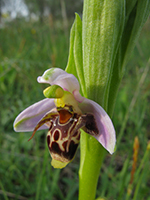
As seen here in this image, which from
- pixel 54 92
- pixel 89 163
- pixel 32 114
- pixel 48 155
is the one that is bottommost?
pixel 48 155

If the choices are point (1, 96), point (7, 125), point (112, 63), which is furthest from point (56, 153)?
point (1, 96)

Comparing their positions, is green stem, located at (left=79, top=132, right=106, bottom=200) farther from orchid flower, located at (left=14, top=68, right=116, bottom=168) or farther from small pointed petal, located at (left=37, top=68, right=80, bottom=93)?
small pointed petal, located at (left=37, top=68, right=80, bottom=93)

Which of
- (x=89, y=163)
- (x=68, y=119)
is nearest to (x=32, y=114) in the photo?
(x=68, y=119)

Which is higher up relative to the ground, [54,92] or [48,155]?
[54,92]

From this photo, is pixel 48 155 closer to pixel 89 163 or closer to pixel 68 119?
pixel 89 163

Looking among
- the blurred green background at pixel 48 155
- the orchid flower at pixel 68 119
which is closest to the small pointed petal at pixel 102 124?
the orchid flower at pixel 68 119

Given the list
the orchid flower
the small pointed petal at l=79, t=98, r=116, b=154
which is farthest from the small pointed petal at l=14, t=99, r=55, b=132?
the small pointed petal at l=79, t=98, r=116, b=154

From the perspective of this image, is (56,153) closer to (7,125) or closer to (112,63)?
(112,63)
